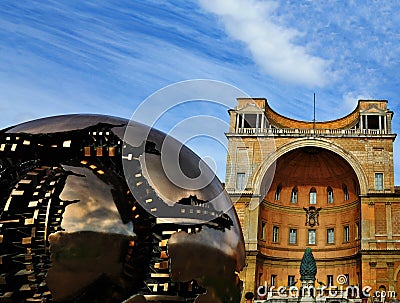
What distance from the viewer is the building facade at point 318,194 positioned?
32.4m

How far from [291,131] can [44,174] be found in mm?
31705

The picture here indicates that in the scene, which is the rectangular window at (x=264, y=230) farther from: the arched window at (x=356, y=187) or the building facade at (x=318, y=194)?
the arched window at (x=356, y=187)

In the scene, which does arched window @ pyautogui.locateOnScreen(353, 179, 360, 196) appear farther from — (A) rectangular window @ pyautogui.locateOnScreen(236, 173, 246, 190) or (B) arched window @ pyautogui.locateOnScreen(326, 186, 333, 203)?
(A) rectangular window @ pyautogui.locateOnScreen(236, 173, 246, 190)

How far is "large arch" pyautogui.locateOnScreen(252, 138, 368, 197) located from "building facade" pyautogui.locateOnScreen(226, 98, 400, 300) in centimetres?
7

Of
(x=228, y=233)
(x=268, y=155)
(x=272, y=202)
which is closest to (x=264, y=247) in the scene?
(x=272, y=202)

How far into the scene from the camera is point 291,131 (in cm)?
3450

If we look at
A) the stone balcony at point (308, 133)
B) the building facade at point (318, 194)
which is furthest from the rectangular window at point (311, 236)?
the stone balcony at point (308, 133)

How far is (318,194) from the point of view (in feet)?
122

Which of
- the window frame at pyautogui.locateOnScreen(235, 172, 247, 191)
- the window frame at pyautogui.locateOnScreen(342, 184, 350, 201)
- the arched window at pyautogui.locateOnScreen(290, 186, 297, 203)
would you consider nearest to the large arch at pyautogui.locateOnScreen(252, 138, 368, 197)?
the window frame at pyautogui.locateOnScreen(235, 172, 247, 191)

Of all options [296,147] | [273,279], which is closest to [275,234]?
[273,279]

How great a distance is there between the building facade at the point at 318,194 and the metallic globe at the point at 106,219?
27248mm

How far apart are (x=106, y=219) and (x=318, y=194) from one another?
116ft

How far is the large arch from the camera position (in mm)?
33219

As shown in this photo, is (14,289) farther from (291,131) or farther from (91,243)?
(291,131)
